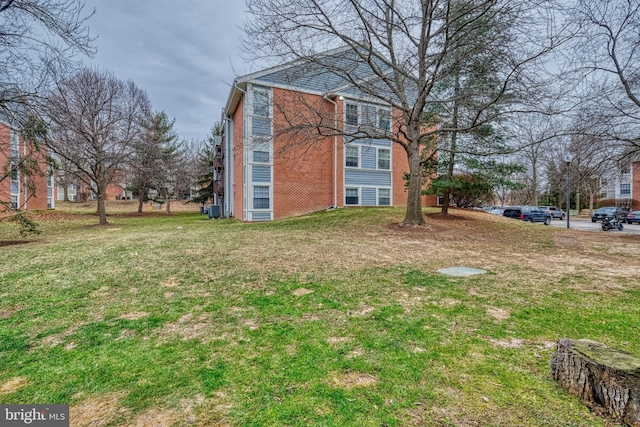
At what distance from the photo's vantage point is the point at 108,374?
238cm

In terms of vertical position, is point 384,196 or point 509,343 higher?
point 384,196

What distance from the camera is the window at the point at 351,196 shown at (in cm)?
1850

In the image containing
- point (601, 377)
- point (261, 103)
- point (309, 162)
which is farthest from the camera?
point (309, 162)

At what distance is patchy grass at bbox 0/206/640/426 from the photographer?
198 centimetres

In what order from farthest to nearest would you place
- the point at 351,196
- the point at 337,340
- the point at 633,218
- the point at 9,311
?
the point at 633,218 → the point at 351,196 → the point at 9,311 → the point at 337,340

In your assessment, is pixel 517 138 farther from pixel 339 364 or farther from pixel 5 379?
pixel 5 379

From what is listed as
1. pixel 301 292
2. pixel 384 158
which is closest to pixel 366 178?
pixel 384 158

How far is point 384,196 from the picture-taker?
19.6 m

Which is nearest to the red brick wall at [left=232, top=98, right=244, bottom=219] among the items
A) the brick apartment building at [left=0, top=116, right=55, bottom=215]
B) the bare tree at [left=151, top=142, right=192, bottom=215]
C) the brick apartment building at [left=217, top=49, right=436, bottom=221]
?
the brick apartment building at [left=217, top=49, right=436, bottom=221]

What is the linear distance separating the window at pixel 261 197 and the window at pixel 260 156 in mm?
1484

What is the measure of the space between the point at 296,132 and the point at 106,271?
24.8ft

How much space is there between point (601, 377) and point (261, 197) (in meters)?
15.9

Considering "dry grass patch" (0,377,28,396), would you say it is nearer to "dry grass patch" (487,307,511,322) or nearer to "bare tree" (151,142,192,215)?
"dry grass patch" (487,307,511,322)

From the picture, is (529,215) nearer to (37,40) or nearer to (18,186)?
(37,40)
